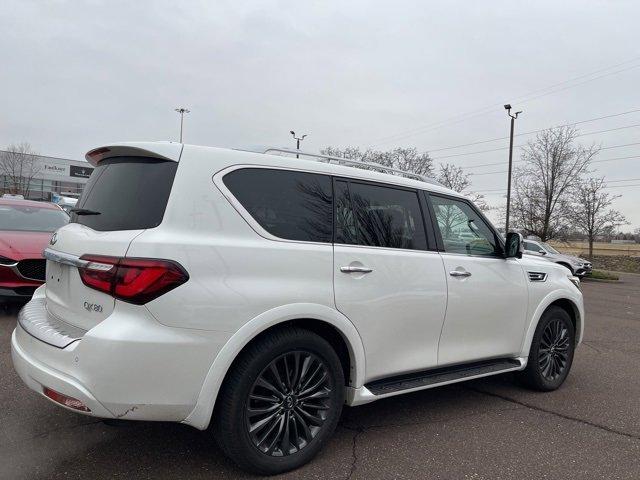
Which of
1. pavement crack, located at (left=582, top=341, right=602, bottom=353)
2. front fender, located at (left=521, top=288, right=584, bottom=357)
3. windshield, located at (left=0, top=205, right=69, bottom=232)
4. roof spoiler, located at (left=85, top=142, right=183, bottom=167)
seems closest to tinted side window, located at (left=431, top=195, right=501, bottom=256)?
front fender, located at (left=521, top=288, right=584, bottom=357)

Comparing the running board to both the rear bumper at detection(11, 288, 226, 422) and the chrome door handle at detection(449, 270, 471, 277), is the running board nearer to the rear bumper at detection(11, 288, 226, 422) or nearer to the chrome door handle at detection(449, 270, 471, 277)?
the chrome door handle at detection(449, 270, 471, 277)

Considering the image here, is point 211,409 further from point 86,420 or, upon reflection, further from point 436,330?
point 436,330

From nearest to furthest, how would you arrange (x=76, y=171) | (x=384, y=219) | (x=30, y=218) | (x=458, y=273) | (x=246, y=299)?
(x=246, y=299), (x=384, y=219), (x=458, y=273), (x=30, y=218), (x=76, y=171)

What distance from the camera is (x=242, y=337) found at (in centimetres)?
266

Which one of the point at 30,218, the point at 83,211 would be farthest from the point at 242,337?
the point at 30,218

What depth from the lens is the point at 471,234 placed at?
4172mm

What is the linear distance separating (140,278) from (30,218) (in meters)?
6.51

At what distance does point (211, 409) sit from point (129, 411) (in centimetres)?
40

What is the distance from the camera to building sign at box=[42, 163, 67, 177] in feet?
196

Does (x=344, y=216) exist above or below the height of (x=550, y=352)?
above

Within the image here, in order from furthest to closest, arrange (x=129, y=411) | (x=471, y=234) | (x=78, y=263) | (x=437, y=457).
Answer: (x=471, y=234)
(x=437, y=457)
(x=78, y=263)
(x=129, y=411)

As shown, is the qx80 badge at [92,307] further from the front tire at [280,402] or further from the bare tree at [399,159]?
the bare tree at [399,159]

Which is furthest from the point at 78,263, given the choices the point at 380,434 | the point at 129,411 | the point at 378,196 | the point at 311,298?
the point at 380,434

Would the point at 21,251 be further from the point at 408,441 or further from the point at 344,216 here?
the point at 408,441
